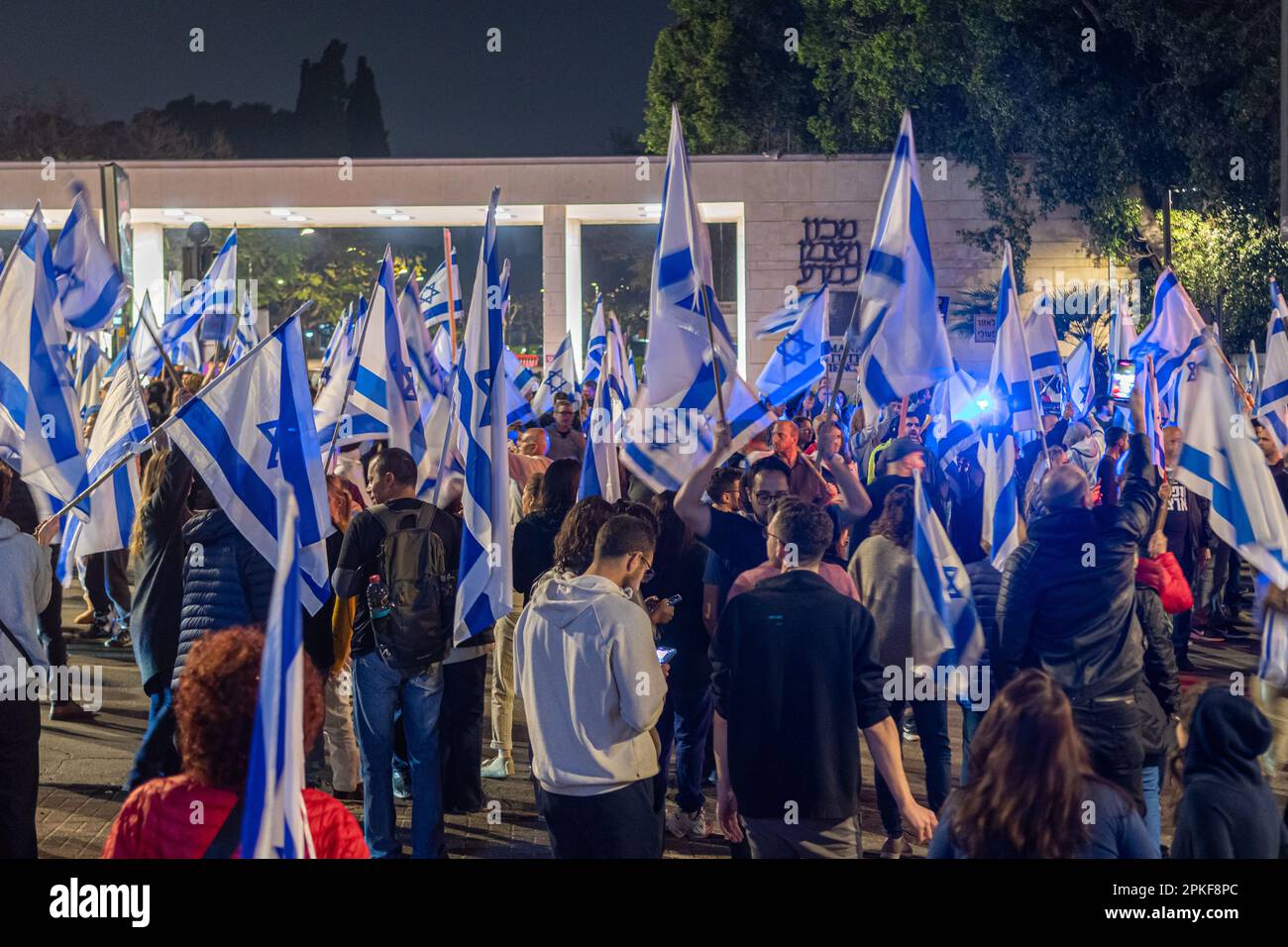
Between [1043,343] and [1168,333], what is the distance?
82.7 inches

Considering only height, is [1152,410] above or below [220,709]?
above

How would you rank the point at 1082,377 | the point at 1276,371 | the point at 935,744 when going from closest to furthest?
the point at 935,744 → the point at 1276,371 → the point at 1082,377

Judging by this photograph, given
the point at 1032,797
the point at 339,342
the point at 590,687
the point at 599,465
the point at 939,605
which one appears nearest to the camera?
the point at 1032,797

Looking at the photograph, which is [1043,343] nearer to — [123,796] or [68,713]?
[68,713]

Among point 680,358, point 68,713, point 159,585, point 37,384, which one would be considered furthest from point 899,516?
point 68,713

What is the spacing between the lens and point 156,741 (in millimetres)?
7043

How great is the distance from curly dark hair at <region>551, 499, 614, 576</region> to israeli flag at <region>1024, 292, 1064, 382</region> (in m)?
9.07

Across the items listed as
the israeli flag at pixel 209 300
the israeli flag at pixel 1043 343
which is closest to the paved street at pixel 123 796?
the israeli flag at pixel 1043 343

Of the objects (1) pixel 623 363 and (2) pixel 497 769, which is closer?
(2) pixel 497 769

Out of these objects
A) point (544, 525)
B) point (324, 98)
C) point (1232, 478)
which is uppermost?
point (324, 98)

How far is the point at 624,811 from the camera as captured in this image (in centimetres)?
468
